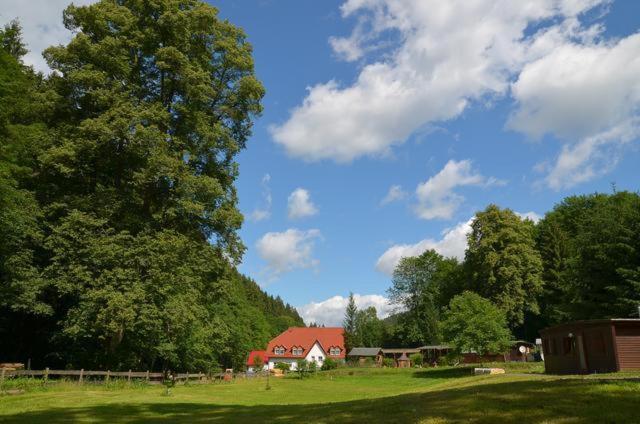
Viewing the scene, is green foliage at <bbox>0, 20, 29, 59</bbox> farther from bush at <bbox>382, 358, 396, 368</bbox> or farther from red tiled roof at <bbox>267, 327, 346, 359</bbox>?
red tiled roof at <bbox>267, 327, 346, 359</bbox>

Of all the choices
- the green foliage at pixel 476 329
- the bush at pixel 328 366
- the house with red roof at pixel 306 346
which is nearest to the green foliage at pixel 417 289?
the house with red roof at pixel 306 346

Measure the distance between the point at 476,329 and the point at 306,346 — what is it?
55941mm

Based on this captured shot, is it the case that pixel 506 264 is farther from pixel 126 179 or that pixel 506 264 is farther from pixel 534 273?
pixel 126 179

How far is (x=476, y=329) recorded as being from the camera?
4397 cm

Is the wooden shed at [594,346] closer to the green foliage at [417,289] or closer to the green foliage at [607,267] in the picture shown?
the green foliage at [607,267]

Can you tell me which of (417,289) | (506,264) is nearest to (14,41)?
(506,264)

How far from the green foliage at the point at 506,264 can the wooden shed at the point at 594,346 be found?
26.7 metres

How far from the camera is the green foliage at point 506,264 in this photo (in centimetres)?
5769

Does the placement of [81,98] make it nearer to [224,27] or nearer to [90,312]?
[224,27]

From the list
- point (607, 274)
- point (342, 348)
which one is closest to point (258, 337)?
point (342, 348)

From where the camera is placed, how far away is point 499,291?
59.5m

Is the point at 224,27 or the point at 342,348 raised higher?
the point at 224,27

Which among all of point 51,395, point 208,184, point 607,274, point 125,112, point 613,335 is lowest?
point 51,395

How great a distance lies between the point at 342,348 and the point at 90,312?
76.1 meters
